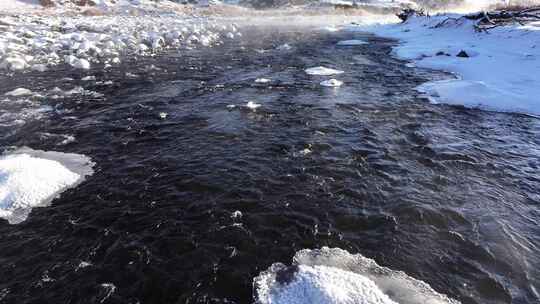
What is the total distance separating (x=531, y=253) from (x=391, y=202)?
2465 mm

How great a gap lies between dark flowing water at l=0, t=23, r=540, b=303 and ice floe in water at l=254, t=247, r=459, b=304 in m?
0.22

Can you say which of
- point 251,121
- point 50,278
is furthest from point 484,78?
point 50,278

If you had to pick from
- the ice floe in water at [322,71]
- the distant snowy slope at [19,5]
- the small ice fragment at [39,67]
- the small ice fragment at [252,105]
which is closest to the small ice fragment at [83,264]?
the small ice fragment at [252,105]

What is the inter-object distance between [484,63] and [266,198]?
15761mm

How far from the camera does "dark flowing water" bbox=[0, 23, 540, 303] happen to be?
18.9 feet

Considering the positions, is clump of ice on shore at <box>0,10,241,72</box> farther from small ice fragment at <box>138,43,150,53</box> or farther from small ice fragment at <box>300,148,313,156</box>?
small ice fragment at <box>300,148,313,156</box>

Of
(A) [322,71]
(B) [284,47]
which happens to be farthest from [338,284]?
(B) [284,47]

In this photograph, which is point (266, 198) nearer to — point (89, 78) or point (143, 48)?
point (89, 78)

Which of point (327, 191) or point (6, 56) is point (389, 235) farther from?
point (6, 56)

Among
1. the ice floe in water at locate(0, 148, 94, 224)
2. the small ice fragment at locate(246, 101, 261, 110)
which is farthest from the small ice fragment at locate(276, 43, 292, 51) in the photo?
the ice floe in water at locate(0, 148, 94, 224)

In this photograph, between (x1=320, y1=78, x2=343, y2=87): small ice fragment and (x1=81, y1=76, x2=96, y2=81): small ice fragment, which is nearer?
(x1=320, y1=78, x2=343, y2=87): small ice fragment

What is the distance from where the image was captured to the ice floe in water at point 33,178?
7.45 metres

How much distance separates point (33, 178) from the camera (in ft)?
26.8

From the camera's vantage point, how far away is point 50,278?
571cm
